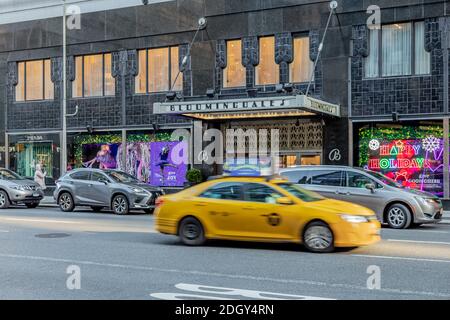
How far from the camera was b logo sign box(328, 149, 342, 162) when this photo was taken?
2344 centimetres

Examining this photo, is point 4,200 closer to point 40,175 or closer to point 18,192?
point 18,192

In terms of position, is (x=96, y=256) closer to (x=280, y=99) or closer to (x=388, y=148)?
(x=280, y=99)

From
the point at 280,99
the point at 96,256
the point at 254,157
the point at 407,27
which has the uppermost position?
the point at 407,27

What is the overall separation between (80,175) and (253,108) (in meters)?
6.67

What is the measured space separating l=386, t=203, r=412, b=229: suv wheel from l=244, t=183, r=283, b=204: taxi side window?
5.70 m

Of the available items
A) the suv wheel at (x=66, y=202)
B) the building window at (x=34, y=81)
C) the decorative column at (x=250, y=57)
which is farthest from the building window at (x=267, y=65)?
the building window at (x=34, y=81)

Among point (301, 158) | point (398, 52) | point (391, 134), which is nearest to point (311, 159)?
point (301, 158)

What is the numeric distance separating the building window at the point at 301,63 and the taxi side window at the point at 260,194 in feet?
43.3

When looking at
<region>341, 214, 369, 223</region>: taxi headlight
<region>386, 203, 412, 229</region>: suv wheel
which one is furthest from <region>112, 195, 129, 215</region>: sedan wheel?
<region>341, 214, 369, 223</region>: taxi headlight

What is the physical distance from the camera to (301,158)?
2444cm

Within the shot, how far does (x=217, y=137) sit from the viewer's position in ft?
85.9
